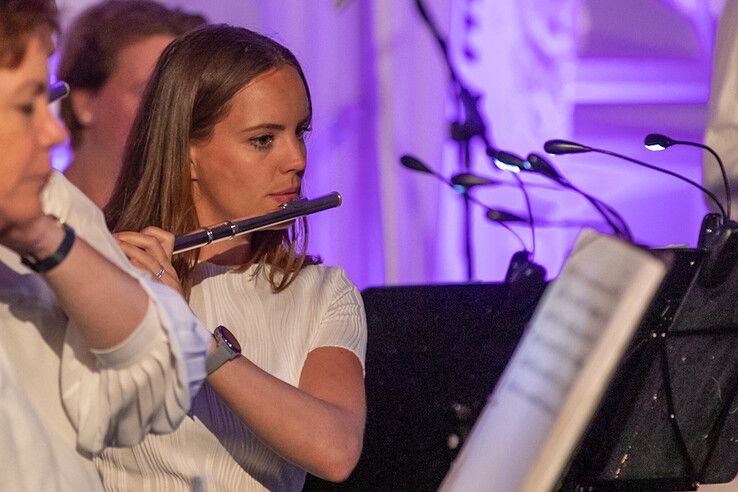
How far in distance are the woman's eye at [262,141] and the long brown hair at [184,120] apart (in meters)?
0.06

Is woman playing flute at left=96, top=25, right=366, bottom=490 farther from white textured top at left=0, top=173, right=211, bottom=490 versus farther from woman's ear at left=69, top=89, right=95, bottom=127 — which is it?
woman's ear at left=69, top=89, right=95, bottom=127

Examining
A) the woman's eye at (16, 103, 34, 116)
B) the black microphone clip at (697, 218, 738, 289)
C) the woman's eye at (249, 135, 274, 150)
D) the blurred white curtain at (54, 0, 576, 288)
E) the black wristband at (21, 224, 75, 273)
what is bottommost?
the blurred white curtain at (54, 0, 576, 288)

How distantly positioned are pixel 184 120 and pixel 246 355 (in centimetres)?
38

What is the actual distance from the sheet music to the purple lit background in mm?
2091

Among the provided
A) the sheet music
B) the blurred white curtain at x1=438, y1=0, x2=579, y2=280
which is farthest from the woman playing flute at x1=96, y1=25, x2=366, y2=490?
the blurred white curtain at x1=438, y1=0, x2=579, y2=280

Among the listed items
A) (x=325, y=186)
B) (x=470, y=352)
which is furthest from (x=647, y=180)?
(x=470, y=352)

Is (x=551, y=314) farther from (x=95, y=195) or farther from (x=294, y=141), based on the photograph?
(x=95, y=195)

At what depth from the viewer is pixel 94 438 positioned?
1091 mm

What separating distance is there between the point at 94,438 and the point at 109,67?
1777mm

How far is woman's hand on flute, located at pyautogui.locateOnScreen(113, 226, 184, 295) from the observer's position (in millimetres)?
1428

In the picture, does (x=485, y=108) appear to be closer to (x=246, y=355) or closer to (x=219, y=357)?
(x=246, y=355)

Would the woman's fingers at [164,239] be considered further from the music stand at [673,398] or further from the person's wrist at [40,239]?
the music stand at [673,398]

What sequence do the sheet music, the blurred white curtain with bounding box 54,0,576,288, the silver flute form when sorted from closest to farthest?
the sheet music → the silver flute → the blurred white curtain with bounding box 54,0,576,288

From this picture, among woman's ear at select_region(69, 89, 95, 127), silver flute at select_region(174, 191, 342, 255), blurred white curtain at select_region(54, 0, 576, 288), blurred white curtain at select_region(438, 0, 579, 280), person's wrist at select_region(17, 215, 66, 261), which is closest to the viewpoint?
person's wrist at select_region(17, 215, 66, 261)
